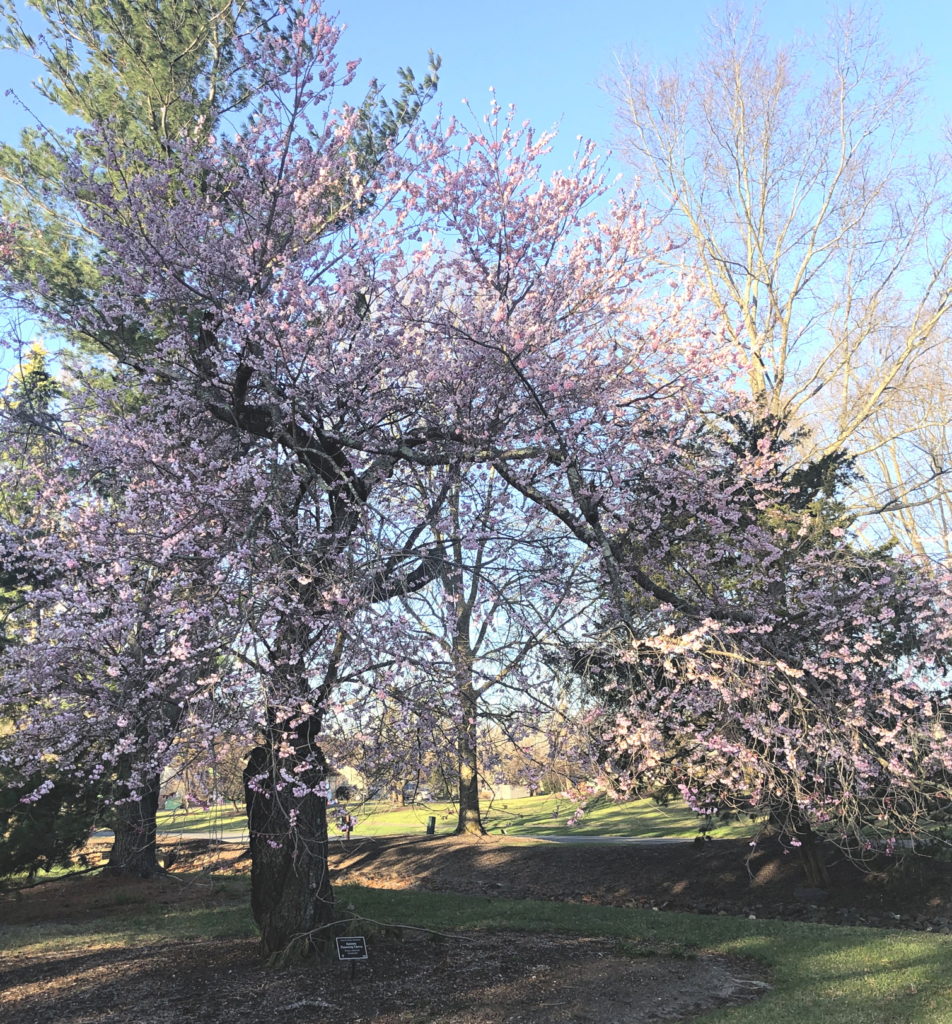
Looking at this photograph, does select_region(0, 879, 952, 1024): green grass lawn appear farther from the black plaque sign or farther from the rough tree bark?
the black plaque sign

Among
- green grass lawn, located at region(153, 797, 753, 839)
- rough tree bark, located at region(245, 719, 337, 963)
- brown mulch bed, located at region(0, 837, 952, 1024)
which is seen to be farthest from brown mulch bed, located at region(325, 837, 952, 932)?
rough tree bark, located at region(245, 719, 337, 963)

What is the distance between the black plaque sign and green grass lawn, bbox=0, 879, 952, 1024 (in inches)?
44.6

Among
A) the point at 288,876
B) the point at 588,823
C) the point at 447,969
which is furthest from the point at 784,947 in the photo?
the point at 588,823

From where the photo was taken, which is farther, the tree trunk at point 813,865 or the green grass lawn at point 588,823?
the green grass lawn at point 588,823

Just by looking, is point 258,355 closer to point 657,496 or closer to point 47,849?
point 657,496

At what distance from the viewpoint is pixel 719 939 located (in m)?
9.20

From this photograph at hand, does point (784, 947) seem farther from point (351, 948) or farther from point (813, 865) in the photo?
point (813, 865)

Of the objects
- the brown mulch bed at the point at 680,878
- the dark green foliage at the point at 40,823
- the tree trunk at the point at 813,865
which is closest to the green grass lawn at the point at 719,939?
the dark green foliage at the point at 40,823

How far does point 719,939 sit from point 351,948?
15.6ft

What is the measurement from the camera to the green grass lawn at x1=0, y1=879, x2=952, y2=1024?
6.25 metres

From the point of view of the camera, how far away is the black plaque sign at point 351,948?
6.72 m

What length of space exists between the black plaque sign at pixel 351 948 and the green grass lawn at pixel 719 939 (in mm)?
1133

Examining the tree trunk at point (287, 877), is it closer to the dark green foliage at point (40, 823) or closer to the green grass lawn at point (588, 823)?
the dark green foliage at point (40, 823)

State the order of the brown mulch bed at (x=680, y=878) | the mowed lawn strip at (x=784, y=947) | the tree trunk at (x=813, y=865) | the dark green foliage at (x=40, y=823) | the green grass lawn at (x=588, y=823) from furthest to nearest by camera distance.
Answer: the green grass lawn at (x=588, y=823), the tree trunk at (x=813, y=865), the brown mulch bed at (x=680, y=878), the dark green foliage at (x=40, y=823), the mowed lawn strip at (x=784, y=947)
